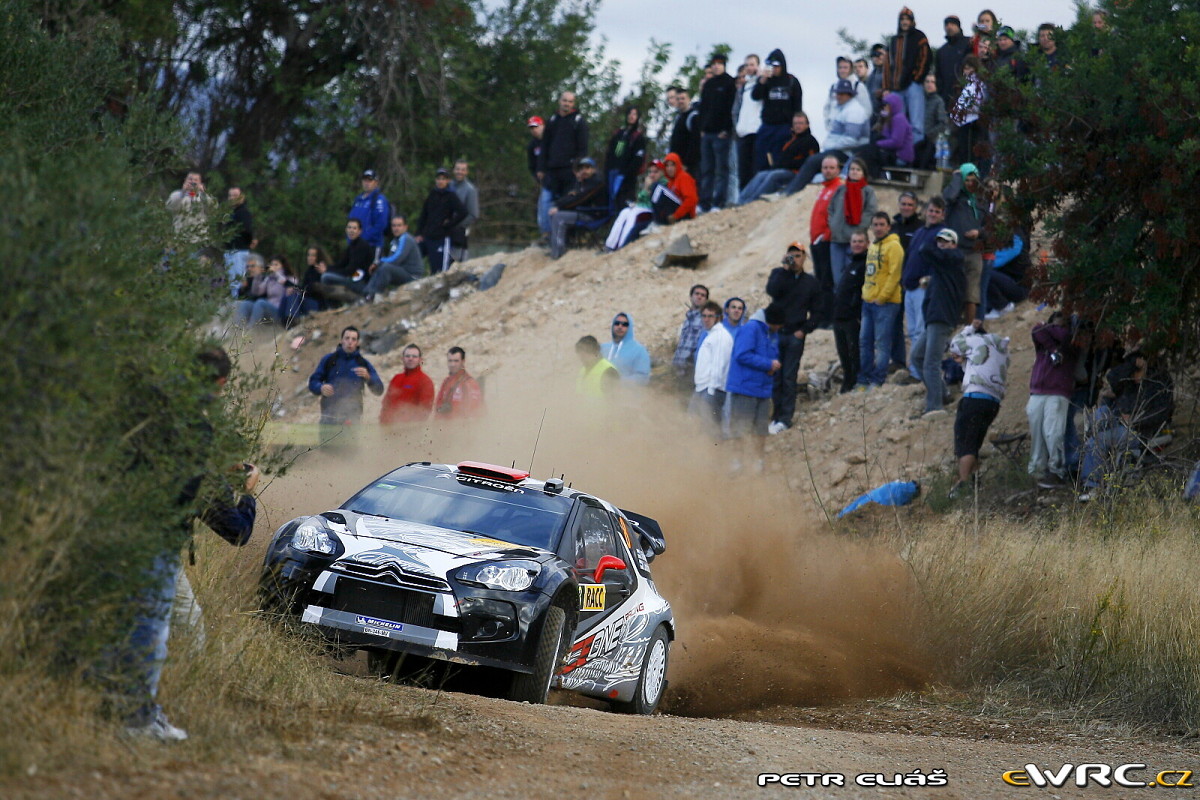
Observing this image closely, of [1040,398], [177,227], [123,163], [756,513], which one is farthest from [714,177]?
[123,163]

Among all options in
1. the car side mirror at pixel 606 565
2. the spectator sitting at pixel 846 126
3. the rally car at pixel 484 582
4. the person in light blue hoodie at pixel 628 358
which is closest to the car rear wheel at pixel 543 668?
the rally car at pixel 484 582

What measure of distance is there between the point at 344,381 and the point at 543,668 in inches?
369

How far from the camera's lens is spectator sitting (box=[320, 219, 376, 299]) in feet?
85.8

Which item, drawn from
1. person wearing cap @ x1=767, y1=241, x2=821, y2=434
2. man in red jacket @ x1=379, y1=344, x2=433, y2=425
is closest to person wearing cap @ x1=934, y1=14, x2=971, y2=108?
person wearing cap @ x1=767, y1=241, x2=821, y2=434

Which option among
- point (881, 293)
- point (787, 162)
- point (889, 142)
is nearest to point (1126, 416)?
point (881, 293)

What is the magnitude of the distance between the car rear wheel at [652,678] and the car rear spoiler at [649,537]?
1096 mm

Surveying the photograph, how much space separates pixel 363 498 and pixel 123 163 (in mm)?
4359

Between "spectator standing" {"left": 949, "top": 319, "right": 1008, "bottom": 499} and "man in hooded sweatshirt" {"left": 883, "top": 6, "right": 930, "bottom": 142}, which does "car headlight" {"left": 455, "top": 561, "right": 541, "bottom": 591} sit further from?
"man in hooded sweatshirt" {"left": 883, "top": 6, "right": 930, "bottom": 142}

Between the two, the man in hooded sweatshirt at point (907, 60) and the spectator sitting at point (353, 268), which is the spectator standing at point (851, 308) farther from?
the spectator sitting at point (353, 268)

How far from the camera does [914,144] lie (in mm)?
21312

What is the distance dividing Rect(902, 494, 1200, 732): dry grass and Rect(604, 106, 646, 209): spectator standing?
11990 millimetres

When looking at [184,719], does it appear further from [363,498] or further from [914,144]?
[914,144]

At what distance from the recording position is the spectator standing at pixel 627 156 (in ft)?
77.1

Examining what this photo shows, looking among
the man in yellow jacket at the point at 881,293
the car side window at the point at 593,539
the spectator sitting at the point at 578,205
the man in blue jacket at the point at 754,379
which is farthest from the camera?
the spectator sitting at the point at 578,205
